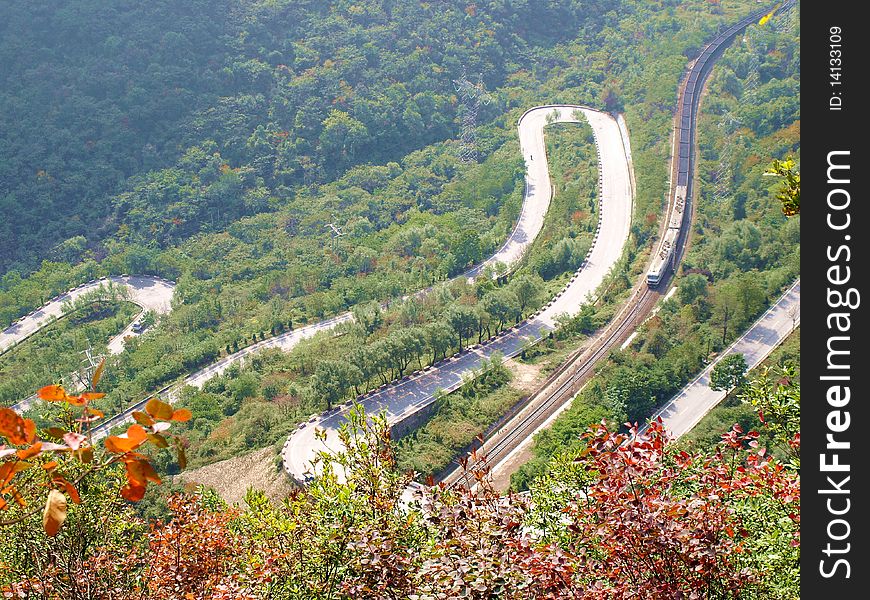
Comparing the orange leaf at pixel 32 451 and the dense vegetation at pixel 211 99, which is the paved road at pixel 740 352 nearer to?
the orange leaf at pixel 32 451

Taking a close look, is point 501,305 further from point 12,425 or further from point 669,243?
point 12,425

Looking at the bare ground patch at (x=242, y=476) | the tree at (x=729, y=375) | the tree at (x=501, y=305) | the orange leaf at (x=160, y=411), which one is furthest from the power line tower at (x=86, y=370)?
the orange leaf at (x=160, y=411)

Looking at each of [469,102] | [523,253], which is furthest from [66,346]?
[469,102]

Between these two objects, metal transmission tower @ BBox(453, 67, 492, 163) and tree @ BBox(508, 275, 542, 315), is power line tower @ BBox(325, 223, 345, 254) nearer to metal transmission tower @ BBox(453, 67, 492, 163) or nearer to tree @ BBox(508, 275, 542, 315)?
metal transmission tower @ BBox(453, 67, 492, 163)

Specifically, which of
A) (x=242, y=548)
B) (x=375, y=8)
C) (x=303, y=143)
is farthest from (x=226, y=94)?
(x=242, y=548)
